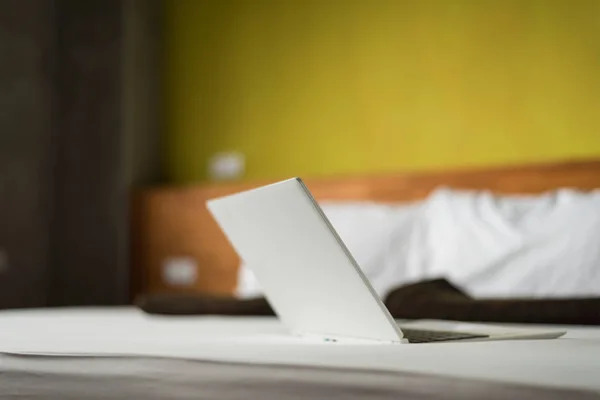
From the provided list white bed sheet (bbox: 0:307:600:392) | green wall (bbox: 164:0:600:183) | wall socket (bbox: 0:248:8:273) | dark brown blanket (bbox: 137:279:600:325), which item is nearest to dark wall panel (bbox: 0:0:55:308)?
wall socket (bbox: 0:248:8:273)

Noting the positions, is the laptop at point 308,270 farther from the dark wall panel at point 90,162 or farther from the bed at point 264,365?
the dark wall panel at point 90,162

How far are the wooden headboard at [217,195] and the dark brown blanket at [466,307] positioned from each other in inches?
36.7

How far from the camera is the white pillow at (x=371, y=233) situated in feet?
8.39

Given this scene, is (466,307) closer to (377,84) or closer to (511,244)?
(511,244)

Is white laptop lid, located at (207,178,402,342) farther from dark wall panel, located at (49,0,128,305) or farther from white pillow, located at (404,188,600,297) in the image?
dark wall panel, located at (49,0,128,305)

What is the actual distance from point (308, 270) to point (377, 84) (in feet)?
6.83

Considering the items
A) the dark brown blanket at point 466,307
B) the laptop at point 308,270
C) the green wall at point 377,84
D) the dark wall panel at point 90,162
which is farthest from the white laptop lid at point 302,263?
the dark wall panel at point 90,162

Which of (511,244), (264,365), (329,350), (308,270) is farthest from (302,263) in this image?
(511,244)

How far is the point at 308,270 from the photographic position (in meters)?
1.24

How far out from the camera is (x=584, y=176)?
266 centimetres

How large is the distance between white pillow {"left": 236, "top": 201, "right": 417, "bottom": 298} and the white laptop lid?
1.06 meters

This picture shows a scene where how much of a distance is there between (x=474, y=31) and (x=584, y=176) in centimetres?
69

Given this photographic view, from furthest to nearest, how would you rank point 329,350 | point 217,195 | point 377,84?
point 217,195 → point 377,84 → point 329,350

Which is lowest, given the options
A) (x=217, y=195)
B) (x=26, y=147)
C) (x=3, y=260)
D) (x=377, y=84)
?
(x=3, y=260)
